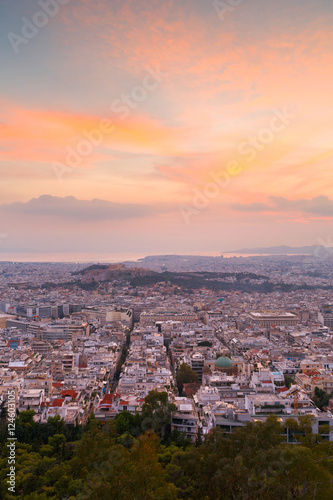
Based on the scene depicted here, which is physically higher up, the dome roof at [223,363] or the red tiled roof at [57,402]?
the red tiled roof at [57,402]

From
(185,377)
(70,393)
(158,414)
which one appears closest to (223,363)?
(185,377)

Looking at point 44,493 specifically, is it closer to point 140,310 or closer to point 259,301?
point 140,310

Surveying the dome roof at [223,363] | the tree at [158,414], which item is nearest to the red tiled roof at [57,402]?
the tree at [158,414]

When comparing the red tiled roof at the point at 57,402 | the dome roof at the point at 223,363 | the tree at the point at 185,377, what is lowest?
the tree at the point at 185,377

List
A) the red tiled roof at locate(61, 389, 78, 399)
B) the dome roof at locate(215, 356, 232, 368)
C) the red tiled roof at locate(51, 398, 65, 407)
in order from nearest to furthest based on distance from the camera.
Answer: the red tiled roof at locate(51, 398, 65, 407), the red tiled roof at locate(61, 389, 78, 399), the dome roof at locate(215, 356, 232, 368)

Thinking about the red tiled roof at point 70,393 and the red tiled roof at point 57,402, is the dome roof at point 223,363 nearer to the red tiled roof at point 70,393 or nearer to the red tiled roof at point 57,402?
the red tiled roof at point 70,393

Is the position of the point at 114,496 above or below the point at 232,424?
above

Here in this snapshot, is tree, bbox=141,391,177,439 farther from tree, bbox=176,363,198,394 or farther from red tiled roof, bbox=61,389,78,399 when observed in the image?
tree, bbox=176,363,198,394

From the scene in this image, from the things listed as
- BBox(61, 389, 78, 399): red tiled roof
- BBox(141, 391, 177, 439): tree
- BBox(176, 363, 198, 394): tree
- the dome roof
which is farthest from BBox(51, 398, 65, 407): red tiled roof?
the dome roof

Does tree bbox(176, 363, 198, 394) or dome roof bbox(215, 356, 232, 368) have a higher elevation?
dome roof bbox(215, 356, 232, 368)

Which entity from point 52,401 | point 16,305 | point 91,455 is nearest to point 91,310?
point 16,305

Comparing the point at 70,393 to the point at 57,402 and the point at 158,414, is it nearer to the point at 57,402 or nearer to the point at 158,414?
the point at 57,402
